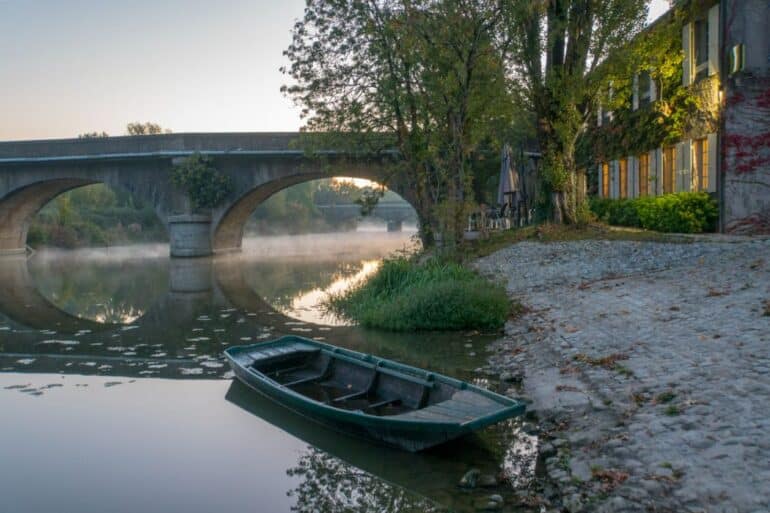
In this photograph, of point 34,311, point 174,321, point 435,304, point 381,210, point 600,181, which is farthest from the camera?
point 381,210

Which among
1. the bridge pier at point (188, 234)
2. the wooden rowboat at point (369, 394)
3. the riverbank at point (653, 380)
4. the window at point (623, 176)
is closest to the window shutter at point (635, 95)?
the window at point (623, 176)

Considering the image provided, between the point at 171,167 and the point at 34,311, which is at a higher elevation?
the point at 171,167

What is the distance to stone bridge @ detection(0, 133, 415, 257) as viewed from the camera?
3091 centimetres

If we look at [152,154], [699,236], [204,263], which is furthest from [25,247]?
[699,236]

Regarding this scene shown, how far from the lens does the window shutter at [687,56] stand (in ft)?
57.1

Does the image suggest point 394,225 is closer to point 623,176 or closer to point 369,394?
point 623,176

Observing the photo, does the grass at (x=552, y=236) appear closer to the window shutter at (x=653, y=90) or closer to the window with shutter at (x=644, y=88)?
the window shutter at (x=653, y=90)

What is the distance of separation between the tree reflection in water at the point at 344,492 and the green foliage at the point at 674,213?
13100 millimetres

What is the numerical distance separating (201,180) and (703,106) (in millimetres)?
21517

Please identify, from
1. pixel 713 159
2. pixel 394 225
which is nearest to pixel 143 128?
pixel 394 225

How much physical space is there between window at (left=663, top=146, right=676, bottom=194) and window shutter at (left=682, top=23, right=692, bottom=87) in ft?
6.26

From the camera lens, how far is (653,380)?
579cm

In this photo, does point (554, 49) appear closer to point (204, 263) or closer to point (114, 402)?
point (114, 402)

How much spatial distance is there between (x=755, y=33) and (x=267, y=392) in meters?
13.3
